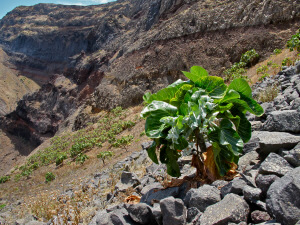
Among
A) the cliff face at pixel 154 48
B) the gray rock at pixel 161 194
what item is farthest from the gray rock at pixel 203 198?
the cliff face at pixel 154 48

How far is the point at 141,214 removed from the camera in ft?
7.61

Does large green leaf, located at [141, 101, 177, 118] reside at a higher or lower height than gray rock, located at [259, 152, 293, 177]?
higher

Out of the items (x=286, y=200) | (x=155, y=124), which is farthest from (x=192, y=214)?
(x=155, y=124)

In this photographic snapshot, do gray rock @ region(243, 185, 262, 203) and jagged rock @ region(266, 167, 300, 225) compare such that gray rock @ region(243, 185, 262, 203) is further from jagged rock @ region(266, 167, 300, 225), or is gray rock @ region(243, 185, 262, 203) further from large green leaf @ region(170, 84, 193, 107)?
large green leaf @ region(170, 84, 193, 107)

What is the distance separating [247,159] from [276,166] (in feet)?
2.65

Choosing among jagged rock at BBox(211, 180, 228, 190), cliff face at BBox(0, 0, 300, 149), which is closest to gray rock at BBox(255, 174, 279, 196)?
jagged rock at BBox(211, 180, 228, 190)

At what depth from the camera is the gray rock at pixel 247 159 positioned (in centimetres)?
273

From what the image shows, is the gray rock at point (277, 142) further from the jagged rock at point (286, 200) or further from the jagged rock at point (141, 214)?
the jagged rock at point (141, 214)

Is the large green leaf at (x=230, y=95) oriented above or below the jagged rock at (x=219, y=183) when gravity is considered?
above

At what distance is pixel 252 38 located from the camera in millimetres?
17203

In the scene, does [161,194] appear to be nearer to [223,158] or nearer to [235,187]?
[223,158]

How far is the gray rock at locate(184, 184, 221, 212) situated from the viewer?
2.06m

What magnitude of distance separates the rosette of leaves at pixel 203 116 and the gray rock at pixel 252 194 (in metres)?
0.42

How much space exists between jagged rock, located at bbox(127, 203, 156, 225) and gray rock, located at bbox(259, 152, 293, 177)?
1119mm
